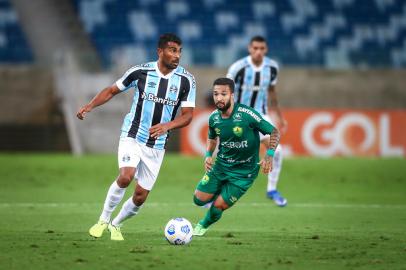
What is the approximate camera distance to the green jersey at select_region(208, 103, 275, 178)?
8.96m

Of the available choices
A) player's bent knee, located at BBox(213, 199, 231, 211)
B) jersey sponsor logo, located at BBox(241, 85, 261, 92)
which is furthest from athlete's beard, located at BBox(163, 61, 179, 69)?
jersey sponsor logo, located at BBox(241, 85, 261, 92)

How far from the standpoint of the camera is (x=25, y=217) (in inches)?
424

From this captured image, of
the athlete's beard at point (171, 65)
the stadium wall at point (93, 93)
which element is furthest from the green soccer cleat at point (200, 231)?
the stadium wall at point (93, 93)

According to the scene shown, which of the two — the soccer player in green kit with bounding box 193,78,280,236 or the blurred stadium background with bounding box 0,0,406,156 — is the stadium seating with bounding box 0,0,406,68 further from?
the soccer player in green kit with bounding box 193,78,280,236

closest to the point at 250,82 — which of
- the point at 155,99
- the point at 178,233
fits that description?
the point at 155,99

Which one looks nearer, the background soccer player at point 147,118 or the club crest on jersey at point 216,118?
the background soccer player at point 147,118

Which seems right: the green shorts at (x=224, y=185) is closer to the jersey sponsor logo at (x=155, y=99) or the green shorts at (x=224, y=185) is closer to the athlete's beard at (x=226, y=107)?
the athlete's beard at (x=226, y=107)

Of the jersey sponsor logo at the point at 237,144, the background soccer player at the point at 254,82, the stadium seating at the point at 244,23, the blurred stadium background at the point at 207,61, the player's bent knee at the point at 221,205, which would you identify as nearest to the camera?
the player's bent knee at the point at 221,205

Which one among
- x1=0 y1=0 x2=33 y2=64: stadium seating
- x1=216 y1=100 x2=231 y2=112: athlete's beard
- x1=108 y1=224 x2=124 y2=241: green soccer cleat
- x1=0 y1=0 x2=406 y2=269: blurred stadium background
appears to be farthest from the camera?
x1=0 y1=0 x2=33 y2=64: stadium seating

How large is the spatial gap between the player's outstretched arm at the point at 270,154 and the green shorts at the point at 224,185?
48cm

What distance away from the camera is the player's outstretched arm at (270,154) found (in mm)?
8498

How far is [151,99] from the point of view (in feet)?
28.5

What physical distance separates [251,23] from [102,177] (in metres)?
10.5

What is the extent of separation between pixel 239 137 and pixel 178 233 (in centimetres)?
139
